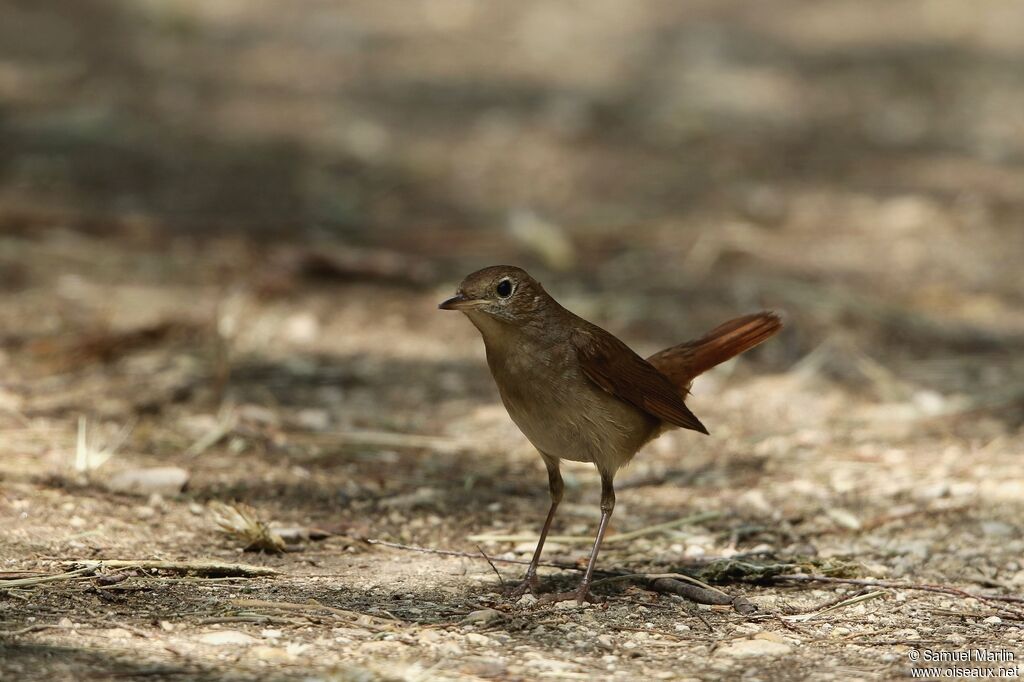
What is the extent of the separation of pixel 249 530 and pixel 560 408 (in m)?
1.04

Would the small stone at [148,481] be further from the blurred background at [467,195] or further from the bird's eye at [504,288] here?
the bird's eye at [504,288]

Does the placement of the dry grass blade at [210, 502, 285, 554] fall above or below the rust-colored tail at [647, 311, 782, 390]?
below

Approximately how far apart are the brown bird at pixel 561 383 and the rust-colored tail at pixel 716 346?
20 cm

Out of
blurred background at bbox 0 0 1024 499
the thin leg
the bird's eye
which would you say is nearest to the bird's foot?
the thin leg

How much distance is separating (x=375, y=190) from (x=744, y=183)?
2.53 m

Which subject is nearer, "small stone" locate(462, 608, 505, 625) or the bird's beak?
"small stone" locate(462, 608, 505, 625)

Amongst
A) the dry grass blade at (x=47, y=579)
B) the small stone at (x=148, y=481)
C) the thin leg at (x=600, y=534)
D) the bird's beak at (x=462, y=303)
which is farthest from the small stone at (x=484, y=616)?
the small stone at (x=148, y=481)

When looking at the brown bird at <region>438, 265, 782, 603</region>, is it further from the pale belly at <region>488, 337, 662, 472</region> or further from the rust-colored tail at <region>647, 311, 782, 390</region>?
the rust-colored tail at <region>647, 311, 782, 390</region>

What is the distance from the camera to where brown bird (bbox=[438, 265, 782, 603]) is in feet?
12.9

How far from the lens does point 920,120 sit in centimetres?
1032

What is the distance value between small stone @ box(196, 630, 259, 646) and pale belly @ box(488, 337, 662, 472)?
3.64 feet

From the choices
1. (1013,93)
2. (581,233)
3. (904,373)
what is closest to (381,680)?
(904,373)

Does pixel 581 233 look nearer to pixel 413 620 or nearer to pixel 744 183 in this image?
pixel 744 183

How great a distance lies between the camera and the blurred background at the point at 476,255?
15.2 ft
